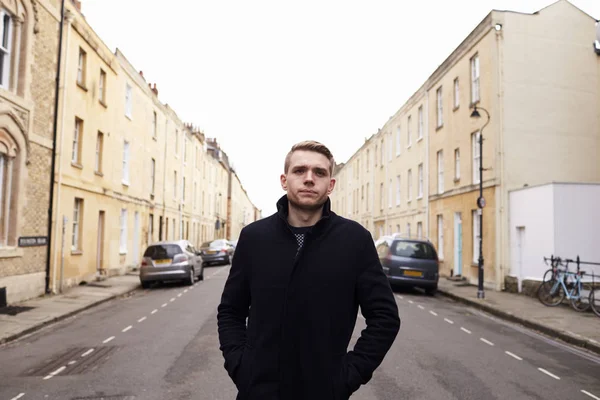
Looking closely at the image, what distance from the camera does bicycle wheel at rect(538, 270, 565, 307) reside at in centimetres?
1357

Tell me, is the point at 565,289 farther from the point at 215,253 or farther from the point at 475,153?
the point at 215,253

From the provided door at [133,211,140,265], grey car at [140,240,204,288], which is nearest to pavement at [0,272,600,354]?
grey car at [140,240,204,288]

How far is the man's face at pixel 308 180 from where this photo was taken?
243cm

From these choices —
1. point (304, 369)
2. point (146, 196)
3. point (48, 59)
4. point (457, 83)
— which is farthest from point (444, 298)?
point (146, 196)

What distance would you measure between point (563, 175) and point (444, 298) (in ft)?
21.6

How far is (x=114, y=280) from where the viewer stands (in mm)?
19641

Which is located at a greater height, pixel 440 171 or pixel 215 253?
pixel 440 171

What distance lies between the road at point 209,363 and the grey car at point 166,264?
627 centimetres

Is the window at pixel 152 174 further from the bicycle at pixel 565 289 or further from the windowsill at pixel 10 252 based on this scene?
the bicycle at pixel 565 289

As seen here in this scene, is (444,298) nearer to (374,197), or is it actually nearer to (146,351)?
(146,351)

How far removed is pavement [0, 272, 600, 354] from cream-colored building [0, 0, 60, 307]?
3.30 feet

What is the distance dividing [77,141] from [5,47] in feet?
17.2

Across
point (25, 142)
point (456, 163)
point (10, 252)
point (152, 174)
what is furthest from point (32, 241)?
point (456, 163)

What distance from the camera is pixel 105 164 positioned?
2016 centimetres
